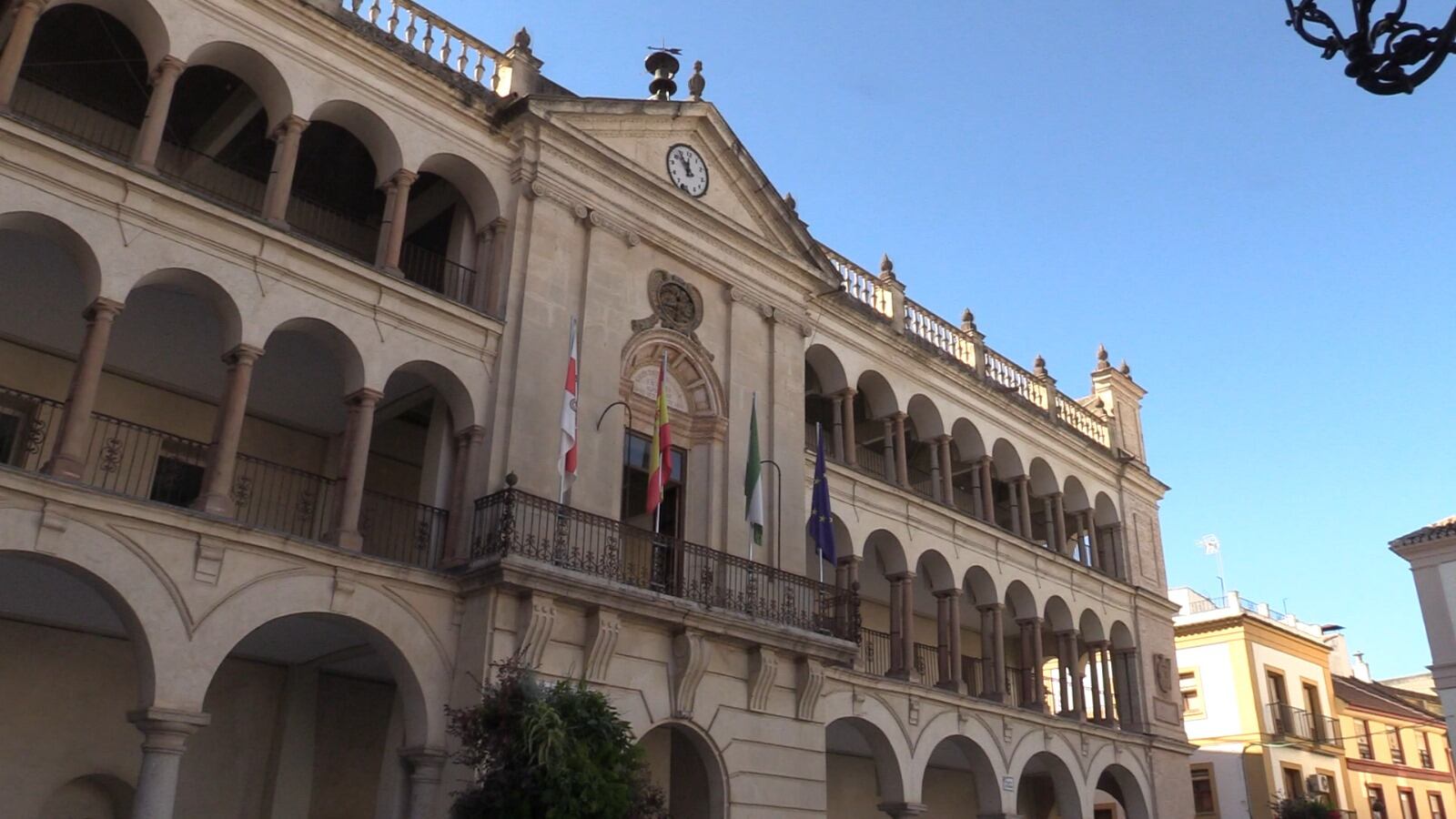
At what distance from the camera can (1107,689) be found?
1012 inches

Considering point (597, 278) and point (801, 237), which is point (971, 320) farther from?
point (597, 278)

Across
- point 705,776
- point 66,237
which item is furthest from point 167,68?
point 705,776

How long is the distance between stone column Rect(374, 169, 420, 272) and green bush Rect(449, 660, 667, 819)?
5.29 metres

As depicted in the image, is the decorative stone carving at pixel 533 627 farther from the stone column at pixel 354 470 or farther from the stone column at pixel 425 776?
the stone column at pixel 354 470

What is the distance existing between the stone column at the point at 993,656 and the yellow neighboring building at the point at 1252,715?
43.5ft

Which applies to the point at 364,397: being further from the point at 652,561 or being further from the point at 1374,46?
the point at 1374,46

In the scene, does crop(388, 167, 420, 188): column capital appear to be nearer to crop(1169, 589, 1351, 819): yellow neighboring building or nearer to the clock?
the clock

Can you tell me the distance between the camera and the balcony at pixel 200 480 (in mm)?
13664

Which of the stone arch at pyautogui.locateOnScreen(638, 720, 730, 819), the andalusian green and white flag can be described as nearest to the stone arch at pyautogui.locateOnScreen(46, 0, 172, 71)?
the andalusian green and white flag

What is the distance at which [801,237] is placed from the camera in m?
19.8

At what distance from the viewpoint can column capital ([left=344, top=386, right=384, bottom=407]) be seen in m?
13.9

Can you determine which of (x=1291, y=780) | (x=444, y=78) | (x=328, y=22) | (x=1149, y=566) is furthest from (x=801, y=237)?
(x=1291, y=780)

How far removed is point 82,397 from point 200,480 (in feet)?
13.3

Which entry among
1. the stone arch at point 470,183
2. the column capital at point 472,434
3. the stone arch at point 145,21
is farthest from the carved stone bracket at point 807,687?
the stone arch at point 145,21
